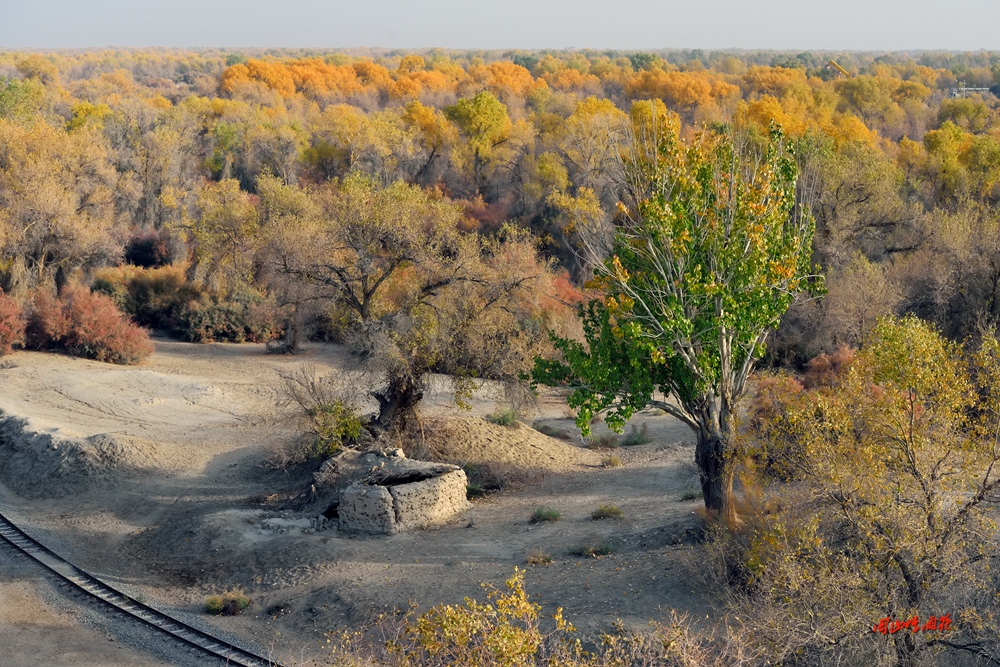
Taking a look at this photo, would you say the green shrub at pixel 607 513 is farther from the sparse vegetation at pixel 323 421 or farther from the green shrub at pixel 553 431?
the green shrub at pixel 553 431

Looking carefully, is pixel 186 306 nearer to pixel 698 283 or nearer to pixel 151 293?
pixel 151 293

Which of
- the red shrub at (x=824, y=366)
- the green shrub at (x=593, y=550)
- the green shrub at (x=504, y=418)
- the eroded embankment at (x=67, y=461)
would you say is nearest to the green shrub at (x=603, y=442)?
the green shrub at (x=504, y=418)

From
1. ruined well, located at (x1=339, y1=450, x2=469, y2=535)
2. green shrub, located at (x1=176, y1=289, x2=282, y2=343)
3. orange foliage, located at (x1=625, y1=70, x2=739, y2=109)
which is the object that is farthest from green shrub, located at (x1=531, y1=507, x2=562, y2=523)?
orange foliage, located at (x1=625, y1=70, x2=739, y2=109)

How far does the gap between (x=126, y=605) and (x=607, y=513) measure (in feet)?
30.5

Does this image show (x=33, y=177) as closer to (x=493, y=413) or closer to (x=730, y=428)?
(x=493, y=413)

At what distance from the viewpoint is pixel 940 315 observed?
3312cm

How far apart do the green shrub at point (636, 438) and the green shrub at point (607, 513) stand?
7199mm

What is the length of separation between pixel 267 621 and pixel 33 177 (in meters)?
29.1

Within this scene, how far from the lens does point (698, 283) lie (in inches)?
607

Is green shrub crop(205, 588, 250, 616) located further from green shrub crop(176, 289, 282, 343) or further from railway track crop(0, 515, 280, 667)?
green shrub crop(176, 289, 282, 343)

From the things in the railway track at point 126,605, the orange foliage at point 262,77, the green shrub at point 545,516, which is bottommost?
the railway track at point 126,605

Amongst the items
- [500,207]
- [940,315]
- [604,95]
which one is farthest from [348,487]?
[604,95]

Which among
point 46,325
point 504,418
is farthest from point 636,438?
point 46,325

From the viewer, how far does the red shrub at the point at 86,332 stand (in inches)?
1362
